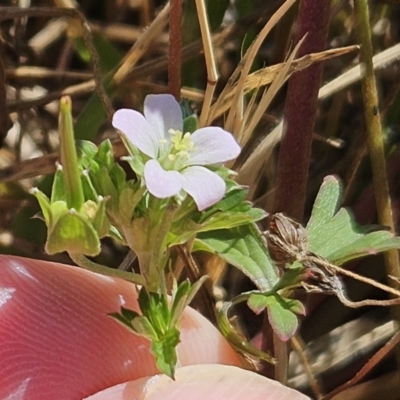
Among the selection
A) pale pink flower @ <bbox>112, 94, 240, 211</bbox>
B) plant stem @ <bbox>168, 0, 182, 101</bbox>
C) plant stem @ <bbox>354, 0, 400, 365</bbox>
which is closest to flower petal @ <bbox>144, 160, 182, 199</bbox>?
pale pink flower @ <bbox>112, 94, 240, 211</bbox>

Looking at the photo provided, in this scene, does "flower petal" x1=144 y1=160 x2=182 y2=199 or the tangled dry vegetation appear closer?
"flower petal" x1=144 y1=160 x2=182 y2=199

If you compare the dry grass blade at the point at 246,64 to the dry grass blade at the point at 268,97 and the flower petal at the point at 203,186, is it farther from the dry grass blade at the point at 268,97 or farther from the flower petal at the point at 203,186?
the flower petal at the point at 203,186

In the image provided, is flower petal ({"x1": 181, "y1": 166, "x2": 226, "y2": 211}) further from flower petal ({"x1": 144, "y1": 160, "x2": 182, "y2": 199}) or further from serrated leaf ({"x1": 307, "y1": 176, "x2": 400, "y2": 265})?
serrated leaf ({"x1": 307, "y1": 176, "x2": 400, "y2": 265})

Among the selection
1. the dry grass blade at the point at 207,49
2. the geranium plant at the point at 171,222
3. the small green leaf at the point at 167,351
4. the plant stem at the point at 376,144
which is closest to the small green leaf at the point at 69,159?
the geranium plant at the point at 171,222

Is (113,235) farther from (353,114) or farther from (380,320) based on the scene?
(353,114)

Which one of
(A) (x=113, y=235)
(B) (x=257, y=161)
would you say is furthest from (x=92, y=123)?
(A) (x=113, y=235)

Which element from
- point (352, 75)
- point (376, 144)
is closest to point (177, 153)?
point (376, 144)
